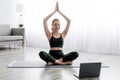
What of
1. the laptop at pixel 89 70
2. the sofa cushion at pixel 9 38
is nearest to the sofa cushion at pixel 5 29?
the sofa cushion at pixel 9 38

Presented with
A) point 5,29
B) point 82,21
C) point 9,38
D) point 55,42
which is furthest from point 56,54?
point 5,29

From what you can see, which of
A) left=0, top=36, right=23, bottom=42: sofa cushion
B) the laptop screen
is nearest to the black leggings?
the laptop screen

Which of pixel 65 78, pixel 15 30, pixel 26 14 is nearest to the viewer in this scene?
pixel 65 78

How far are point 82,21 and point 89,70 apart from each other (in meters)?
3.13

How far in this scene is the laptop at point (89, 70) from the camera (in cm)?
304

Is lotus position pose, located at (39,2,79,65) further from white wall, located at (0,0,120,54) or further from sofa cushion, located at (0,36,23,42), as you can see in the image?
sofa cushion, located at (0,36,23,42)

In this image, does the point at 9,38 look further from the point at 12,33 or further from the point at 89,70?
the point at 89,70

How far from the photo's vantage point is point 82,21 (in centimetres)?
609

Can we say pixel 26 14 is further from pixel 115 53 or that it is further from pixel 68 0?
pixel 115 53

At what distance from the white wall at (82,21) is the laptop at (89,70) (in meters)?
2.56

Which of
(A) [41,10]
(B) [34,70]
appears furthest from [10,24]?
(B) [34,70]

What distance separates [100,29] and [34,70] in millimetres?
2788

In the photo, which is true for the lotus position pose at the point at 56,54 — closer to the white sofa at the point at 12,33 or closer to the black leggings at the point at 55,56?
the black leggings at the point at 55,56

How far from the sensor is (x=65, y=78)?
3014mm
